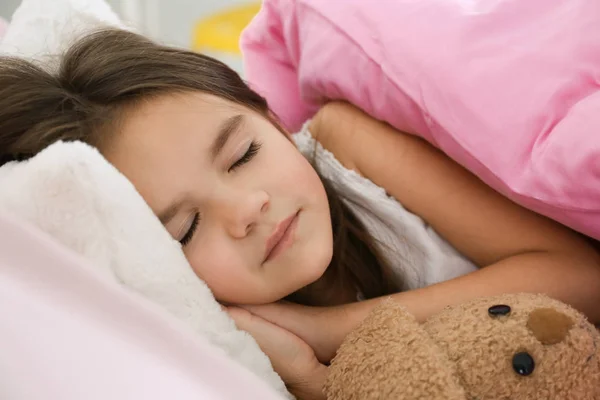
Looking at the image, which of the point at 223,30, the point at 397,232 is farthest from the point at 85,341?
the point at 223,30

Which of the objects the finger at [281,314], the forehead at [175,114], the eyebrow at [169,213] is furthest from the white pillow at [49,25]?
the finger at [281,314]

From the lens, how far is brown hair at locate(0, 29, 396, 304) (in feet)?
2.17

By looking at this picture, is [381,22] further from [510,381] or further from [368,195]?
[510,381]

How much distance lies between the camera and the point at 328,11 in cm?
83

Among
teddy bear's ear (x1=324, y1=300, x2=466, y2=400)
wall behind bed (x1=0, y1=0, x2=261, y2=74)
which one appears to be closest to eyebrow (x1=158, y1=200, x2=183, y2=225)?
teddy bear's ear (x1=324, y1=300, x2=466, y2=400)

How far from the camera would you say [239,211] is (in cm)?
62

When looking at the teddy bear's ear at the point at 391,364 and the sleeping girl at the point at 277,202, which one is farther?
the sleeping girl at the point at 277,202

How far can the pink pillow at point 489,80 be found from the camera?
2.05 ft

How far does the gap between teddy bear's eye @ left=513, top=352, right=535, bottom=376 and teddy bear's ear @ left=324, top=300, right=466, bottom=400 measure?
0.04m

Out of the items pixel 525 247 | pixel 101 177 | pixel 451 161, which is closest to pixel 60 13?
pixel 101 177

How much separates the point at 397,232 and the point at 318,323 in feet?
0.60

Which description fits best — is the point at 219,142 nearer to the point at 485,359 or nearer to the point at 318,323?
the point at 318,323

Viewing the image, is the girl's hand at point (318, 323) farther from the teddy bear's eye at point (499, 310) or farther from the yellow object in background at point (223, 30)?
the yellow object in background at point (223, 30)

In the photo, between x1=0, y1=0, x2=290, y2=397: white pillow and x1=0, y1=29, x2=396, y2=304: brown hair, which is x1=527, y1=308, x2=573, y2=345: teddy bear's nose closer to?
x1=0, y1=0, x2=290, y2=397: white pillow
